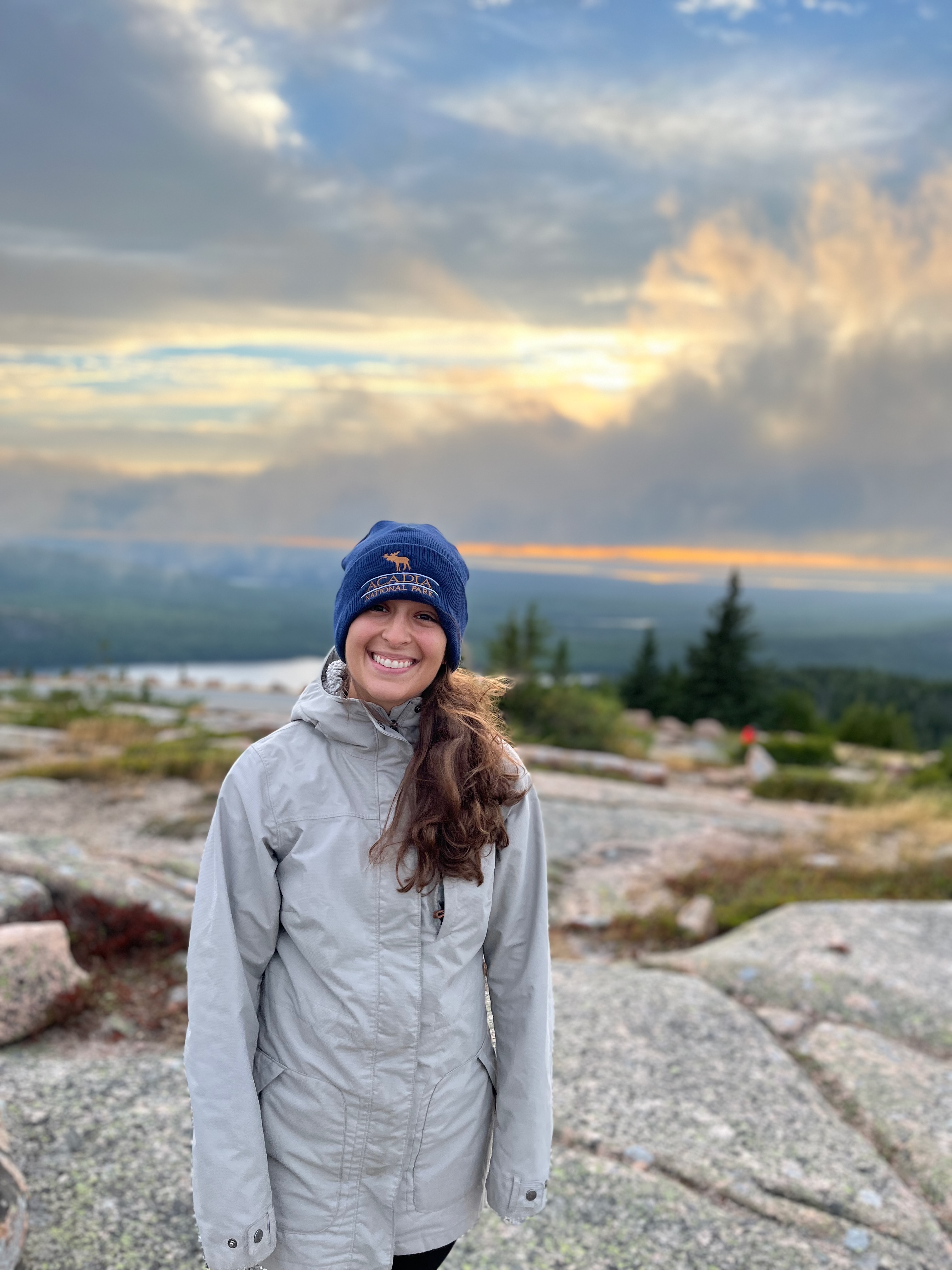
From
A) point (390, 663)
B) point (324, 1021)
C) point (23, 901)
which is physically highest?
point (390, 663)

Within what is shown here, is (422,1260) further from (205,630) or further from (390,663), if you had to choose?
(205,630)

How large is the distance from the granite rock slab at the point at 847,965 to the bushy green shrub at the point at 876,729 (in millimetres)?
21497

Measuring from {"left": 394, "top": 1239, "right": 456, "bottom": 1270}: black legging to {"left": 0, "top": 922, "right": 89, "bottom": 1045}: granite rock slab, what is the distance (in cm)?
321

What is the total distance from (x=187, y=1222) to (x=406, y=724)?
2.36 m

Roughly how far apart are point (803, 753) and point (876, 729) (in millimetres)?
9295

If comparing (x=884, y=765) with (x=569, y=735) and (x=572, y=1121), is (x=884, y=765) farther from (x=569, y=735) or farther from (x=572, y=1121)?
(x=572, y=1121)

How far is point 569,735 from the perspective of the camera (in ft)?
58.0

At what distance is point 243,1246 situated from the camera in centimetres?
196

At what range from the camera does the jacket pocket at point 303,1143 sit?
202cm

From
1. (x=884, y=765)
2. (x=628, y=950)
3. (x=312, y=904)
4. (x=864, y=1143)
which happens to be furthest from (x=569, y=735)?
(x=312, y=904)

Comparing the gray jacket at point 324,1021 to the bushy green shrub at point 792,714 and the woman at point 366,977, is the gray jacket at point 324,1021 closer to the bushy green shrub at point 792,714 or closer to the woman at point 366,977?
the woman at point 366,977

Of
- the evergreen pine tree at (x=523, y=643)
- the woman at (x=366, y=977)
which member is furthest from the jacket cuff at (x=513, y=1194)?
the evergreen pine tree at (x=523, y=643)

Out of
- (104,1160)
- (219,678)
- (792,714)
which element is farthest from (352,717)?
(792,714)

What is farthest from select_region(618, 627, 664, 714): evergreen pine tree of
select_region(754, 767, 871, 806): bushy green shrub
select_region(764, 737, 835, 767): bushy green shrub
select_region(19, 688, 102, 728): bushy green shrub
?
select_region(19, 688, 102, 728): bushy green shrub
